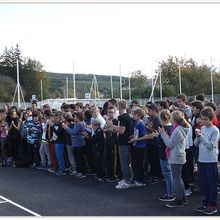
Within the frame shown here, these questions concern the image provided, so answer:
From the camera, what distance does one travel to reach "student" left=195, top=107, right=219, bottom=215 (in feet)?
22.6

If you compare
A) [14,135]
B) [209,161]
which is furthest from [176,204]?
[14,135]

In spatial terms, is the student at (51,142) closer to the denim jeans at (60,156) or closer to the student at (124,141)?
the denim jeans at (60,156)

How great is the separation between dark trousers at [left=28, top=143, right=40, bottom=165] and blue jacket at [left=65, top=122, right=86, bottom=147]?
2531mm

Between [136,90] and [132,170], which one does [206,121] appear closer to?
[132,170]

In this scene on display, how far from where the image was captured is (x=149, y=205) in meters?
7.61

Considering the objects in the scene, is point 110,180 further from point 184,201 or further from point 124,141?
point 184,201

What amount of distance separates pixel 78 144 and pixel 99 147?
28.6 inches

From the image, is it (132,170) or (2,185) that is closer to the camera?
(132,170)

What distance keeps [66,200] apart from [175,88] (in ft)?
143

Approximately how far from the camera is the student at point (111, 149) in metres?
9.97

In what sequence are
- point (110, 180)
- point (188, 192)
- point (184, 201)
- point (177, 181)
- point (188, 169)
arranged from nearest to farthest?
point (177, 181) < point (184, 201) < point (188, 192) < point (188, 169) < point (110, 180)

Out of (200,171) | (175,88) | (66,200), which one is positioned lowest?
(66,200)

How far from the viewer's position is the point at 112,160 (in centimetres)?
1011

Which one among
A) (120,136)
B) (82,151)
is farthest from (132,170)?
(82,151)
